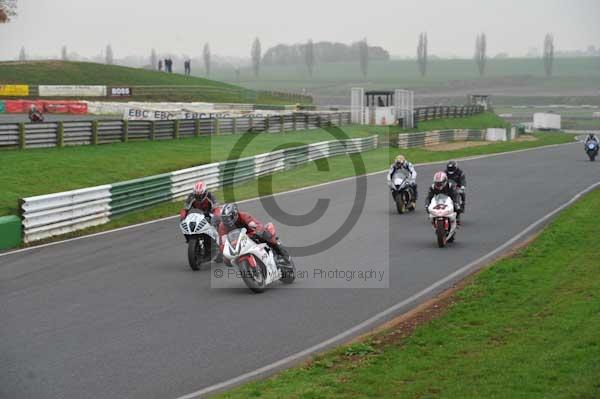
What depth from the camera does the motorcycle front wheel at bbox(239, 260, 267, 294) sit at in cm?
1451

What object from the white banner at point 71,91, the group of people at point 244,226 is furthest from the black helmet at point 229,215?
the white banner at point 71,91

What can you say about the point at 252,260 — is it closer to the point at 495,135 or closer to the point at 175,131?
the point at 175,131

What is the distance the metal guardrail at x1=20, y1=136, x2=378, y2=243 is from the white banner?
115ft

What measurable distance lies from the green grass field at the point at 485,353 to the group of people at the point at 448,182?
480 centimetres

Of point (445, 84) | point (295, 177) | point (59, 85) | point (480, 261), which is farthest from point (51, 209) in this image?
point (445, 84)

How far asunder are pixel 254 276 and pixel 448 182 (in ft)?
23.1

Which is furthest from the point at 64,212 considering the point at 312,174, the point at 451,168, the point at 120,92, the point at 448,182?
the point at 120,92

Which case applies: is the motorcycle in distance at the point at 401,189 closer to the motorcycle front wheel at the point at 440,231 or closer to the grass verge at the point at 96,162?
the motorcycle front wheel at the point at 440,231

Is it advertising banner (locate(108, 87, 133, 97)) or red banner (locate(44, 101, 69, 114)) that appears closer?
red banner (locate(44, 101, 69, 114))

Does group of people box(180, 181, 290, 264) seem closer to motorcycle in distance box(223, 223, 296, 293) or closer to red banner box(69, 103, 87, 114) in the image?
motorcycle in distance box(223, 223, 296, 293)

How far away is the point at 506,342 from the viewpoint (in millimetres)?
Result: 10906

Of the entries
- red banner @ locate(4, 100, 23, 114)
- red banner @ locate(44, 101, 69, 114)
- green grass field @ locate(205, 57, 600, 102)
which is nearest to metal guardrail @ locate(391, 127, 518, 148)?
red banner @ locate(44, 101, 69, 114)

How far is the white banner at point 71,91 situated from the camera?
221 ft

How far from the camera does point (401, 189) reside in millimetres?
24719
